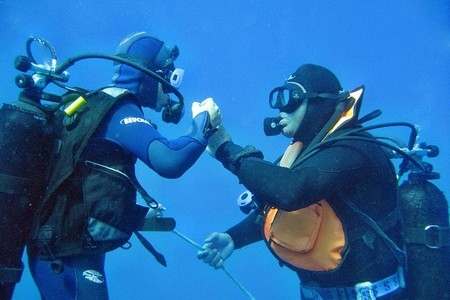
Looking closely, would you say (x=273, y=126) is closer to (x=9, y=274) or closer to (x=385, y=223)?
(x=385, y=223)

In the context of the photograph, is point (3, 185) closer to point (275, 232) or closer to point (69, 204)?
point (69, 204)

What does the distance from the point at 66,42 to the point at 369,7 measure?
20677 millimetres

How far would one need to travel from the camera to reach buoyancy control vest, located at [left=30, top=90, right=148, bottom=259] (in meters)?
2.97

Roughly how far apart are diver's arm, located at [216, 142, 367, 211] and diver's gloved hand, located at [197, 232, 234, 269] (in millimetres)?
1483

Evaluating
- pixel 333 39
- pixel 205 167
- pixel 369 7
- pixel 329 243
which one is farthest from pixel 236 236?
pixel 333 39

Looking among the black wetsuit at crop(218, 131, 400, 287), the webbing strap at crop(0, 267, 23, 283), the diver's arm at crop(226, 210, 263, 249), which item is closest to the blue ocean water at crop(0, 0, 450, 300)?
the diver's arm at crop(226, 210, 263, 249)

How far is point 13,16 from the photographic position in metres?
27.0

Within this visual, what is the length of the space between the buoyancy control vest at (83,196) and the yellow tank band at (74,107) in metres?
0.05

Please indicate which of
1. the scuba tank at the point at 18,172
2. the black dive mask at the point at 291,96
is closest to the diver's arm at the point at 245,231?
the black dive mask at the point at 291,96

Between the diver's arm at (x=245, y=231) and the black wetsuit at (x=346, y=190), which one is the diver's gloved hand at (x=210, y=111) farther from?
the diver's arm at (x=245, y=231)

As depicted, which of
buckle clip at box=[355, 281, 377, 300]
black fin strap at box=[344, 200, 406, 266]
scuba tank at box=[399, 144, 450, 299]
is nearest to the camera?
black fin strap at box=[344, 200, 406, 266]

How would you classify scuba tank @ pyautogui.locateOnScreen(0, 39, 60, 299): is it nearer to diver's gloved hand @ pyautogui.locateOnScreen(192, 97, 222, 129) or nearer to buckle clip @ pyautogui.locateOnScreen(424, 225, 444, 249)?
diver's gloved hand @ pyautogui.locateOnScreen(192, 97, 222, 129)

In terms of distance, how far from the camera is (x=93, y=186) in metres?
3.00

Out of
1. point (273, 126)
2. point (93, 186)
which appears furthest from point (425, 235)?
point (93, 186)
